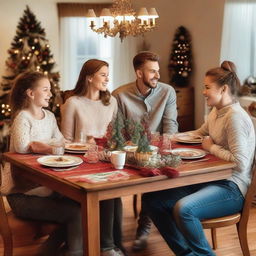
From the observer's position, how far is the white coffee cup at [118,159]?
8.12ft

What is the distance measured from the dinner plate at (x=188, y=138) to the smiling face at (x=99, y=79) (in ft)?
1.93

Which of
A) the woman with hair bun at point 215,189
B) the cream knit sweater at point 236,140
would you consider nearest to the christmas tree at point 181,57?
the woman with hair bun at point 215,189

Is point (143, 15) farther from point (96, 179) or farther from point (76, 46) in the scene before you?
point (96, 179)

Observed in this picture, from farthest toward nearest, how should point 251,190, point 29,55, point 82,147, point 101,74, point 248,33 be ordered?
point 29,55 → point 248,33 → point 101,74 → point 82,147 → point 251,190

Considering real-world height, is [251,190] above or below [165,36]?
below

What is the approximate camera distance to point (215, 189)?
2639 mm

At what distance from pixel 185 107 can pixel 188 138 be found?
3503 mm

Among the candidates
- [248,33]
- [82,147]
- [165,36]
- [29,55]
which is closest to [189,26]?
[165,36]

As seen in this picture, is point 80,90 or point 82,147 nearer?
point 82,147

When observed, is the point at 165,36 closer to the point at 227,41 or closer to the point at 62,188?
the point at 227,41

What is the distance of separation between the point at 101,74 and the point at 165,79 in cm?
403

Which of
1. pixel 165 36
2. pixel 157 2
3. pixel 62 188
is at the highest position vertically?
pixel 157 2

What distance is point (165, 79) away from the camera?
7211mm

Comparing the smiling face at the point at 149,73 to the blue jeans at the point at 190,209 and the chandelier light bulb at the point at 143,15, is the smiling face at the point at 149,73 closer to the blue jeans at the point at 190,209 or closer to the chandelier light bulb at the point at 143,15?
the blue jeans at the point at 190,209
